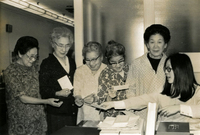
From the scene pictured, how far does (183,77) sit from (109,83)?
0.73 metres

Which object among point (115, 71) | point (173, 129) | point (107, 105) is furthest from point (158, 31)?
point (173, 129)

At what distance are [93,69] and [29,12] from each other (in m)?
0.92

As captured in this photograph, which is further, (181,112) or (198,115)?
(181,112)

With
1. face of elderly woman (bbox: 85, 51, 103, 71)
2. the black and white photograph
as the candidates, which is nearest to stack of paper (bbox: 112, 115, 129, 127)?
the black and white photograph

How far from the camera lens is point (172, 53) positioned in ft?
7.84

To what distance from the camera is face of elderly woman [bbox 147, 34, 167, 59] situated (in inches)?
93.7

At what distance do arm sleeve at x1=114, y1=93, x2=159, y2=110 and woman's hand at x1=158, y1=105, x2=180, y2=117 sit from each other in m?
0.12

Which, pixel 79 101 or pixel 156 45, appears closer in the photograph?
pixel 156 45

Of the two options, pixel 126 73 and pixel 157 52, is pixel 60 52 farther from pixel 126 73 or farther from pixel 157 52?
pixel 157 52

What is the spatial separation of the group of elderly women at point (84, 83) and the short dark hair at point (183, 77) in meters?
0.04

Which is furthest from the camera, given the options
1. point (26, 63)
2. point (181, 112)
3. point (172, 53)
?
point (26, 63)

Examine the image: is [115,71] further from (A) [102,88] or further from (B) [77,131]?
(B) [77,131]

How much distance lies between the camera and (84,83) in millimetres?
2586

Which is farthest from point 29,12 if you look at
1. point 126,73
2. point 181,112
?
point 181,112
